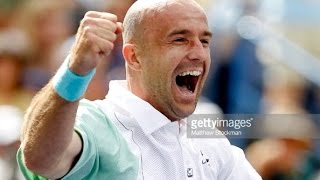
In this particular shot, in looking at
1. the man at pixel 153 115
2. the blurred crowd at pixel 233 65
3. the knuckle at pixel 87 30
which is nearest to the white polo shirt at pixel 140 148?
the man at pixel 153 115

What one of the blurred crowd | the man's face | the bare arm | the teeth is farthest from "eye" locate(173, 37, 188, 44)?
the blurred crowd

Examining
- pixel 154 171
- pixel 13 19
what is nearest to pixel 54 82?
pixel 154 171

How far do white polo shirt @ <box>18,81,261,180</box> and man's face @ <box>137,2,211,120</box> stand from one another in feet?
0.19

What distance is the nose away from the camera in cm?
306

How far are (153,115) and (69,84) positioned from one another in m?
0.59

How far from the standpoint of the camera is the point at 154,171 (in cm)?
Answer: 300

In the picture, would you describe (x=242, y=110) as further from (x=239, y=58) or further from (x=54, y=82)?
(x=54, y=82)

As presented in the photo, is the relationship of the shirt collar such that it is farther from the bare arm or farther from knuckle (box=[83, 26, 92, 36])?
knuckle (box=[83, 26, 92, 36])

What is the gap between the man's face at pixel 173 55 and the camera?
3072mm

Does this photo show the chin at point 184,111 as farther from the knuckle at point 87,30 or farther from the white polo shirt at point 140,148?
the knuckle at point 87,30

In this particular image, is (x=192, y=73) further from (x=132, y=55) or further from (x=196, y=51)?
(x=132, y=55)

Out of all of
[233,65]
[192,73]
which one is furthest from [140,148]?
[233,65]

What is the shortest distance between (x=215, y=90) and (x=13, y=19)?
128 centimetres

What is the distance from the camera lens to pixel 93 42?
249cm
